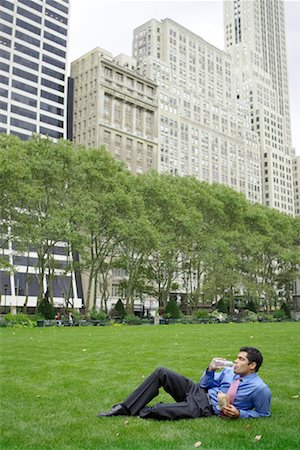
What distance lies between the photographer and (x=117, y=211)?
4069 centimetres

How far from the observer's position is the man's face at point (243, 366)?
635cm

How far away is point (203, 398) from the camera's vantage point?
6684 millimetres

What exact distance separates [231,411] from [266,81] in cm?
16446

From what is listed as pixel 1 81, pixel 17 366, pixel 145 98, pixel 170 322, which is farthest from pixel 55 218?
pixel 145 98

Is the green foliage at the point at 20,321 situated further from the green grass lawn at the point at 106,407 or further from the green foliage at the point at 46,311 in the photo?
the green grass lawn at the point at 106,407

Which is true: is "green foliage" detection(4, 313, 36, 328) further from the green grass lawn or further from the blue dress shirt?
the blue dress shirt

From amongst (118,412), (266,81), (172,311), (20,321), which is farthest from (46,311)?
(266,81)

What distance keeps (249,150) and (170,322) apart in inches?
3854

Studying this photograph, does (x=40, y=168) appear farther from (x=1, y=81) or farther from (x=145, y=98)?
(x=145, y=98)

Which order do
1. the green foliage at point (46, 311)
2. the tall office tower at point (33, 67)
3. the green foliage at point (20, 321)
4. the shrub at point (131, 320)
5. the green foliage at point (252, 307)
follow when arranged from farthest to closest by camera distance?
the tall office tower at point (33, 67) < the green foliage at point (252, 307) < the shrub at point (131, 320) < the green foliage at point (46, 311) < the green foliage at point (20, 321)

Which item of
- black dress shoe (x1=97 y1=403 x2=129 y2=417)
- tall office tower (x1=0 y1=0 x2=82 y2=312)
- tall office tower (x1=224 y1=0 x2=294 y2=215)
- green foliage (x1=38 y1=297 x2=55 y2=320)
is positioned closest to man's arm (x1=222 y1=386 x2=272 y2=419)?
black dress shoe (x1=97 y1=403 x2=129 y2=417)

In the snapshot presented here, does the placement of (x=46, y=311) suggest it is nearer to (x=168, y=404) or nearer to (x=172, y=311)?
(x=172, y=311)

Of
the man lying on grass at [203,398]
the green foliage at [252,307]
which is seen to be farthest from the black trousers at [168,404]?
the green foliage at [252,307]

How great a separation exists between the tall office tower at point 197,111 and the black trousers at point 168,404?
317ft
